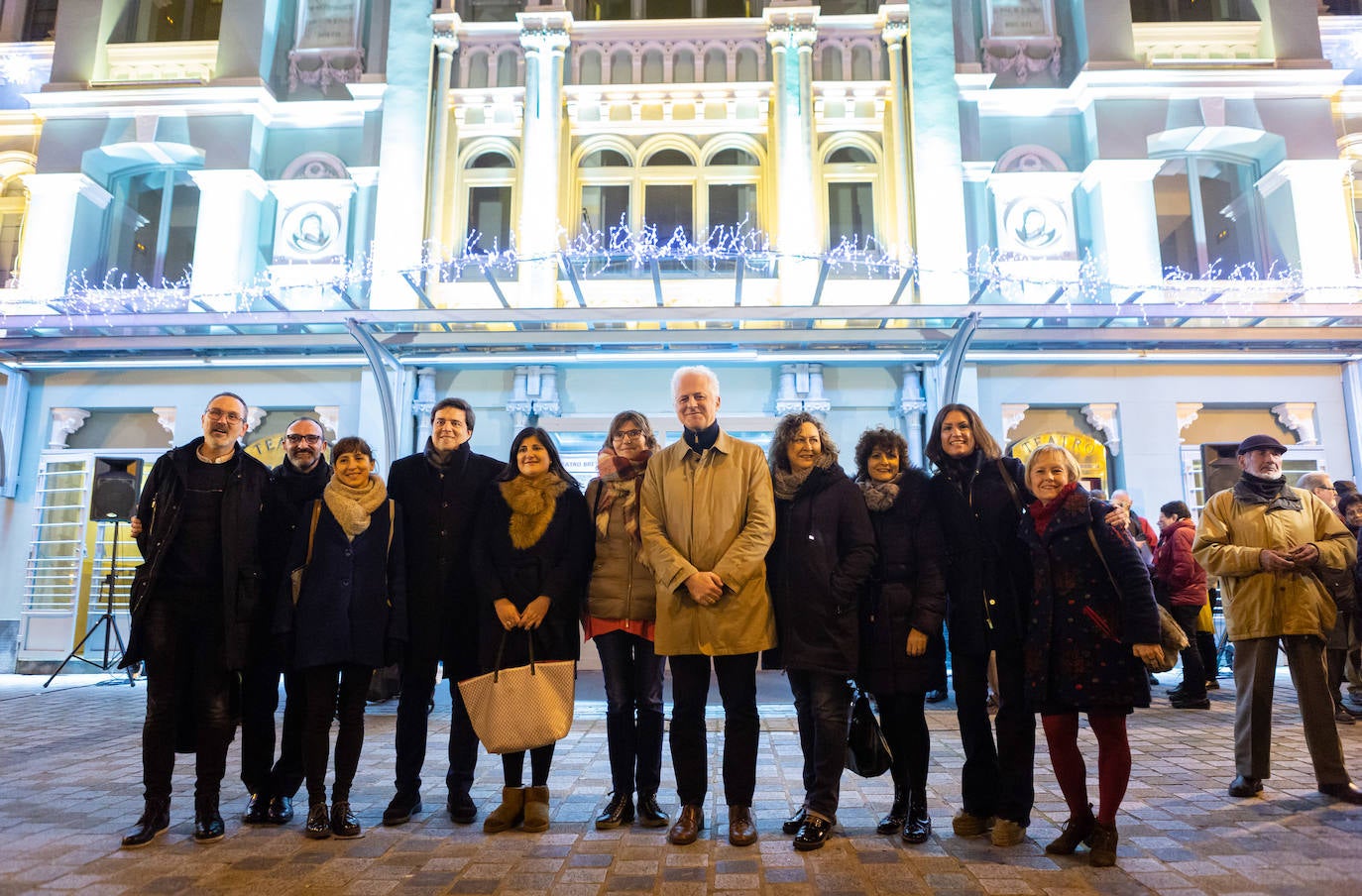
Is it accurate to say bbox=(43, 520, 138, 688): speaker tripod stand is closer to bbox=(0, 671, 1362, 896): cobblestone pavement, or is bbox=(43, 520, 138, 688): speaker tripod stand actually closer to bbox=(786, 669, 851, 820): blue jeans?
bbox=(0, 671, 1362, 896): cobblestone pavement

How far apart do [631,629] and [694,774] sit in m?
0.72

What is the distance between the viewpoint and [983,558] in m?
4.18

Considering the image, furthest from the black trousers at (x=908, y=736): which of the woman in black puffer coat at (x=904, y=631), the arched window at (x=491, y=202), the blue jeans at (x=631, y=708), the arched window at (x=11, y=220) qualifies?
the arched window at (x=11, y=220)

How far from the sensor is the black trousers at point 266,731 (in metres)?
4.43

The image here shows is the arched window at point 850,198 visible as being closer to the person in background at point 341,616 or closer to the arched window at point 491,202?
the arched window at point 491,202

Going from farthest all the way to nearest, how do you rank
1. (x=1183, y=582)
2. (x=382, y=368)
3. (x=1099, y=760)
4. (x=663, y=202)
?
1. (x=663, y=202)
2. (x=382, y=368)
3. (x=1183, y=582)
4. (x=1099, y=760)

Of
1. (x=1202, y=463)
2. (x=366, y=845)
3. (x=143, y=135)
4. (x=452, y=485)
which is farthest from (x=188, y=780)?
(x=1202, y=463)

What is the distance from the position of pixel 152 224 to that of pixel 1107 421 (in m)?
13.7

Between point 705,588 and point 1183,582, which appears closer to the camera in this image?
point 705,588

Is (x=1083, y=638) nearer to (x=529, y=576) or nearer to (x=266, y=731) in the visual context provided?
(x=529, y=576)

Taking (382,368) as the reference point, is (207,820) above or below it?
below

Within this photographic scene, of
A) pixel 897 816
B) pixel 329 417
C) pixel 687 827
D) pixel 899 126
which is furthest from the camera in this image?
pixel 899 126

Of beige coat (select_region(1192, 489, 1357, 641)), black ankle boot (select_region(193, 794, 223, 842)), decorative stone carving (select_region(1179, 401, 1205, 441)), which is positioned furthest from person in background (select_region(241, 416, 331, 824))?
decorative stone carving (select_region(1179, 401, 1205, 441))

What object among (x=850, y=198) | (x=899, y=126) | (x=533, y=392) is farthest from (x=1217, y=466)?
(x=533, y=392)
